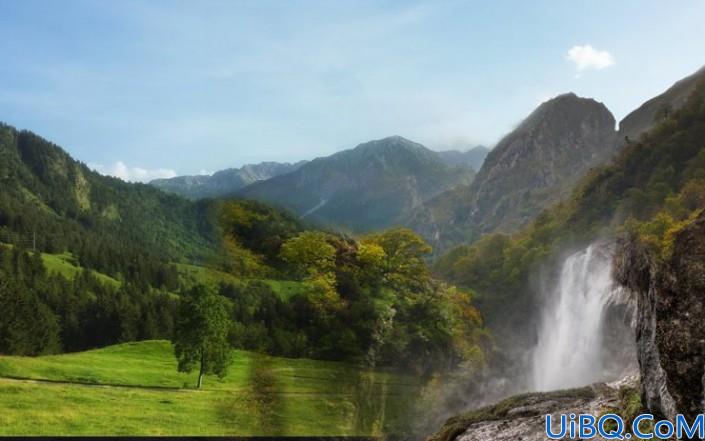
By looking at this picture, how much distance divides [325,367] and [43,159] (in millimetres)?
151191

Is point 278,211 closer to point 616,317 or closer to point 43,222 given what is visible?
point 616,317

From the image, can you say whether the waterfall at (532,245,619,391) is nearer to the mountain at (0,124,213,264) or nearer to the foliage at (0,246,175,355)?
the mountain at (0,124,213,264)

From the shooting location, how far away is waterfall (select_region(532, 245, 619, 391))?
150 ft

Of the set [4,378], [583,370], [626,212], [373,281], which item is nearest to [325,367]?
[373,281]

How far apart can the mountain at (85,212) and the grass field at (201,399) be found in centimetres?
948

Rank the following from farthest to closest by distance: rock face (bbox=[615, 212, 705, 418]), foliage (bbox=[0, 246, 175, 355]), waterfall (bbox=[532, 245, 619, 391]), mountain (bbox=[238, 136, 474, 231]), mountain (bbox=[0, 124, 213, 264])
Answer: mountain (bbox=[0, 124, 213, 264])
waterfall (bbox=[532, 245, 619, 391])
foliage (bbox=[0, 246, 175, 355])
mountain (bbox=[238, 136, 474, 231])
rock face (bbox=[615, 212, 705, 418])

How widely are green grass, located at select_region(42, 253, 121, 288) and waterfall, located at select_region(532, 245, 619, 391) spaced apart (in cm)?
4318

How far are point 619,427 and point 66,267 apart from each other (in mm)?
73702

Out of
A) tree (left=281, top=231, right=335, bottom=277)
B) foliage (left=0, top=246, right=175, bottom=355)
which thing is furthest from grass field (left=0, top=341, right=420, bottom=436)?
tree (left=281, top=231, right=335, bottom=277)

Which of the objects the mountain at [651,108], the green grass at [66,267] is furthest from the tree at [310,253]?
the mountain at [651,108]

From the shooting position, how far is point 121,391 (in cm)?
2952

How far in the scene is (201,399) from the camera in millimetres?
29172

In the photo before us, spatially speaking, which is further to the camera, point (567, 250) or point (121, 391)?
point (567, 250)

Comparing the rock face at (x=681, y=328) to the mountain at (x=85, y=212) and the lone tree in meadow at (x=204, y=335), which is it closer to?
the lone tree in meadow at (x=204, y=335)
